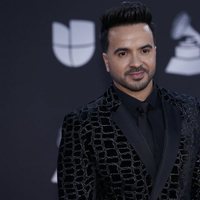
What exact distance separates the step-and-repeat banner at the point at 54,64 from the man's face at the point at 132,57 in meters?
0.98

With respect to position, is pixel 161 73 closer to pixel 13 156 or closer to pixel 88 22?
pixel 88 22

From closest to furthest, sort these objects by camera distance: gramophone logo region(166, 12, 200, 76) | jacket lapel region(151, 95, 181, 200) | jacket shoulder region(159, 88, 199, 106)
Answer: jacket lapel region(151, 95, 181, 200)
jacket shoulder region(159, 88, 199, 106)
gramophone logo region(166, 12, 200, 76)

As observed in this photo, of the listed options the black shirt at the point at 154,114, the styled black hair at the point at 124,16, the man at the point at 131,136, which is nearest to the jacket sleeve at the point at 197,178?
the man at the point at 131,136

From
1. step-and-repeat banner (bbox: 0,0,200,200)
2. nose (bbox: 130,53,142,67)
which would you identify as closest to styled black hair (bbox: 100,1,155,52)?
nose (bbox: 130,53,142,67)

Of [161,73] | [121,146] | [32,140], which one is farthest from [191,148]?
[32,140]

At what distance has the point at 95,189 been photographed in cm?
139

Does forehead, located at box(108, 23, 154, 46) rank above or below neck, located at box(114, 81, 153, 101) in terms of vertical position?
above

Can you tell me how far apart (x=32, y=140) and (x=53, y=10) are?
0.68 metres

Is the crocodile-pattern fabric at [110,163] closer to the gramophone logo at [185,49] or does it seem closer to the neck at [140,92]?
the neck at [140,92]

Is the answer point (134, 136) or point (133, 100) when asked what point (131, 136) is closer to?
point (134, 136)

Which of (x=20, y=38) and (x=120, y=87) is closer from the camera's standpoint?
(x=120, y=87)

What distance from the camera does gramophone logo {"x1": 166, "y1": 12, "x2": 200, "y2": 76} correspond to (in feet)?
7.82

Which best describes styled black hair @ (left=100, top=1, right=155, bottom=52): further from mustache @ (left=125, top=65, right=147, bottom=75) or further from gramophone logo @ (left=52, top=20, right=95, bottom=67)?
gramophone logo @ (left=52, top=20, right=95, bottom=67)

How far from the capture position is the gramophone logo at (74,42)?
2408 mm
